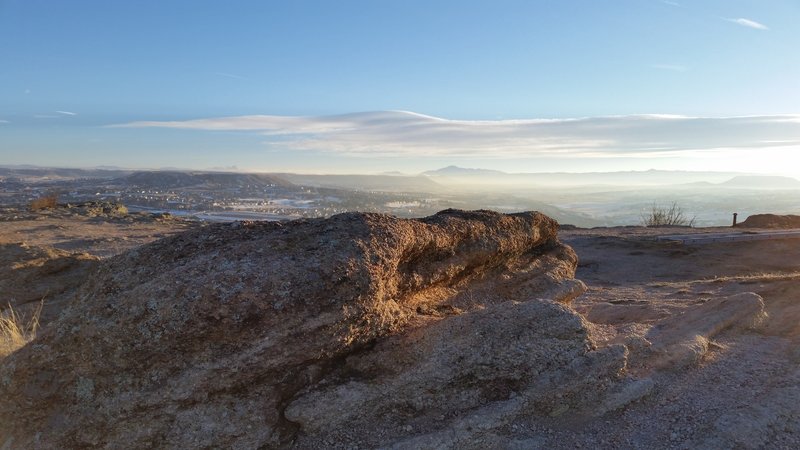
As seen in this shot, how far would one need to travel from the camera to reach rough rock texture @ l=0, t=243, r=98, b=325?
29.4ft

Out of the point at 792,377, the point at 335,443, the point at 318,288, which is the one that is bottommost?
the point at 335,443

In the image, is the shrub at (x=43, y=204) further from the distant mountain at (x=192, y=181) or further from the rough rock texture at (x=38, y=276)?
the distant mountain at (x=192, y=181)

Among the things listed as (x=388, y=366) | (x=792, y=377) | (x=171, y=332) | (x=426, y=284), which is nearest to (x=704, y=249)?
(x=792, y=377)

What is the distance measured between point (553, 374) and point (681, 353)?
1.78m

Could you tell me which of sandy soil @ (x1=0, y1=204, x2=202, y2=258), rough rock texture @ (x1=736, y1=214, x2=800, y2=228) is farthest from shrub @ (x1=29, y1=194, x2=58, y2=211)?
rough rock texture @ (x1=736, y1=214, x2=800, y2=228)

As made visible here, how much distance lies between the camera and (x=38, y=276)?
384 inches

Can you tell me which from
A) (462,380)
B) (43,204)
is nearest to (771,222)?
(462,380)

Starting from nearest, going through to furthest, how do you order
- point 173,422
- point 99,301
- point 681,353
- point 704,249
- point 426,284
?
point 173,422 → point 99,301 → point 681,353 → point 426,284 → point 704,249

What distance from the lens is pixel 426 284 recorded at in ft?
19.7

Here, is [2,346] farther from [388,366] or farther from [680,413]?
[680,413]

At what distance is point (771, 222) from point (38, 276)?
31.1 metres

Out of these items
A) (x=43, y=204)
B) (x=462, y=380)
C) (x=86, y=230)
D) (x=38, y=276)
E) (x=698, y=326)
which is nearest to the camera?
(x=462, y=380)

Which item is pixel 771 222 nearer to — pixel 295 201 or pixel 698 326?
pixel 698 326

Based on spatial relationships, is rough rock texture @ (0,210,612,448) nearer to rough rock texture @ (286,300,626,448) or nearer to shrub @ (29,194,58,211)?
rough rock texture @ (286,300,626,448)
